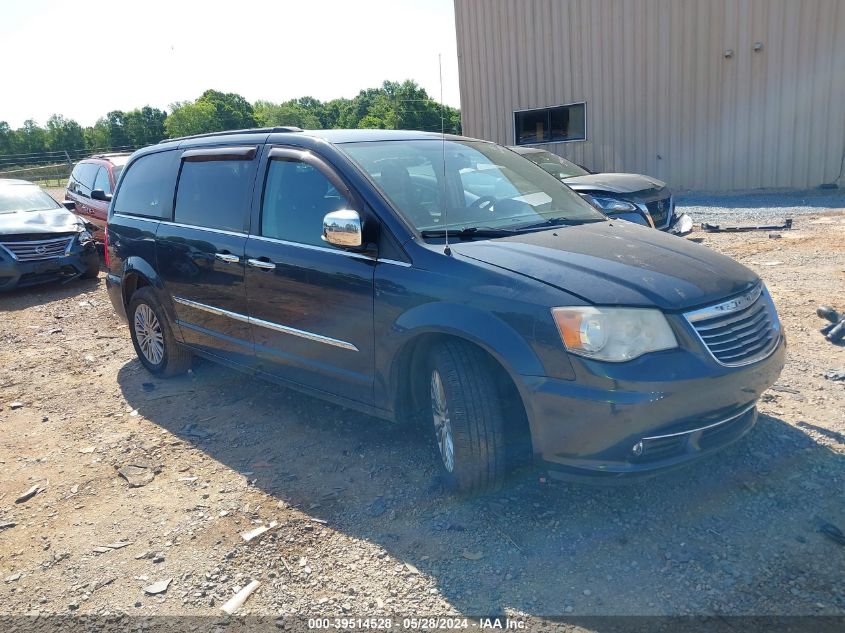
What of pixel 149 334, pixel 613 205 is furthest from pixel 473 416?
pixel 613 205

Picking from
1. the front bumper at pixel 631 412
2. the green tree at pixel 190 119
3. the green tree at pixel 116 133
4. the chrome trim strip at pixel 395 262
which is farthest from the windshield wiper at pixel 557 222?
the green tree at pixel 116 133

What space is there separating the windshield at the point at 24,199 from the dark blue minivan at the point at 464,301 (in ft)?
22.6

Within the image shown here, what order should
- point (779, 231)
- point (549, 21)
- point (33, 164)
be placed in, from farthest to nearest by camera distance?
1. point (33, 164)
2. point (549, 21)
3. point (779, 231)

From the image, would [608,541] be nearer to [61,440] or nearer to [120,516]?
[120,516]

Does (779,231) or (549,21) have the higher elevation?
(549,21)

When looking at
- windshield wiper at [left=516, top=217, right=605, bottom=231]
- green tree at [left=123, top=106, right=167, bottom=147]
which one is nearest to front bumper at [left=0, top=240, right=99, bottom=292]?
windshield wiper at [left=516, top=217, right=605, bottom=231]

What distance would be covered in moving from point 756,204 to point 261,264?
12.4 metres

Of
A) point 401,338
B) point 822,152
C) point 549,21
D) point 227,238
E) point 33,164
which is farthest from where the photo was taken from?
point 33,164

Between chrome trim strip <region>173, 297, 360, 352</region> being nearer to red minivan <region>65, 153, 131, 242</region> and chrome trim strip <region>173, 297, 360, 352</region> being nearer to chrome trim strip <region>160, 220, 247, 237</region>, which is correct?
chrome trim strip <region>160, 220, 247, 237</region>

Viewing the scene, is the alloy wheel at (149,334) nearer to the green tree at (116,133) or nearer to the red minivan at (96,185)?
the red minivan at (96,185)

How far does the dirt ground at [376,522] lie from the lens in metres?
2.78

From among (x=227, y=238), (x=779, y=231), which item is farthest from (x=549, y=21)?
(x=227, y=238)

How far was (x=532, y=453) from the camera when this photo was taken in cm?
307

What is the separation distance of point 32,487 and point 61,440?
2.20 feet
